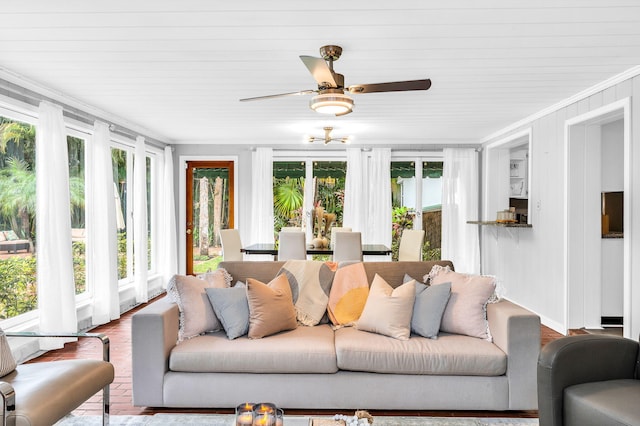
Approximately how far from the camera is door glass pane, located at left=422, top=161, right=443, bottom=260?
25.6ft

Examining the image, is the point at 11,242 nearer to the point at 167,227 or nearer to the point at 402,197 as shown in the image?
the point at 167,227

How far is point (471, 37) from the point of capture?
307 centimetres

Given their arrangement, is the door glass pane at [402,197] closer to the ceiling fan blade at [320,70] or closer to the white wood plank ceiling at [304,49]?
the white wood plank ceiling at [304,49]

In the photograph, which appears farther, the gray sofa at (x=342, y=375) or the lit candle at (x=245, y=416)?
the gray sofa at (x=342, y=375)

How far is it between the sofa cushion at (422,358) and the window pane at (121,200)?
4.24 meters

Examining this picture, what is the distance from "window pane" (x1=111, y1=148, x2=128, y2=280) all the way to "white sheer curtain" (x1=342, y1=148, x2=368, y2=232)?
340 centimetres

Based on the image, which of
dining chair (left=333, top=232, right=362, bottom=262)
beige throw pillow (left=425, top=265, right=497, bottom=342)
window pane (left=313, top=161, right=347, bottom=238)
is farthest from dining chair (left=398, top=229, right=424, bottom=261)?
beige throw pillow (left=425, top=265, right=497, bottom=342)

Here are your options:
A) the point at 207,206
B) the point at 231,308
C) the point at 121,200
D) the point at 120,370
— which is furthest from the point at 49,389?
the point at 207,206

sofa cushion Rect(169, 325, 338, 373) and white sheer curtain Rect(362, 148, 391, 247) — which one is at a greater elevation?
white sheer curtain Rect(362, 148, 391, 247)

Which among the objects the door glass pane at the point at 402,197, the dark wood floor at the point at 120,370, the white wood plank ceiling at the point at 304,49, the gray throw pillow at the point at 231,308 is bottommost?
the dark wood floor at the point at 120,370

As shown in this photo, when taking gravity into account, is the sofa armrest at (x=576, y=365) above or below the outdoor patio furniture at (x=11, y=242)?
below

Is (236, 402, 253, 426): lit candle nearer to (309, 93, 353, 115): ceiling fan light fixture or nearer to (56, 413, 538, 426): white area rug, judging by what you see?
(56, 413, 538, 426): white area rug

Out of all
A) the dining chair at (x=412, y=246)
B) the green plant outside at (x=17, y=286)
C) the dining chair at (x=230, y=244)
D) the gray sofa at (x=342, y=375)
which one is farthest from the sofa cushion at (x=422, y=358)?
the dining chair at (x=230, y=244)

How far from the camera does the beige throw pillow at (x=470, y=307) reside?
9.89 feet
